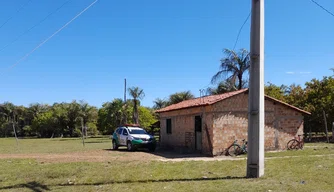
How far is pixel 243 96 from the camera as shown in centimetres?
2014

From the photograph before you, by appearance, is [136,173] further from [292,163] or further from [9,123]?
[9,123]

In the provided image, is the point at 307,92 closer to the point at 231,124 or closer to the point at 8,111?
the point at 231,124

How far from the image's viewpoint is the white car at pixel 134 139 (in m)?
23.3

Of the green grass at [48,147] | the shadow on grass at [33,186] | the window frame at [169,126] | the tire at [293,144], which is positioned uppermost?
the window frame at [169,126]

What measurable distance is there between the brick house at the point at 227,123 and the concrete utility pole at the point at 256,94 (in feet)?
28.0

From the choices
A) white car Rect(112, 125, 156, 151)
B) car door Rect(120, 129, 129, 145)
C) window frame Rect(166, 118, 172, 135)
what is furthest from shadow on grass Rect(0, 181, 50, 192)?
window frame Rect(166, 118, 172, 135)

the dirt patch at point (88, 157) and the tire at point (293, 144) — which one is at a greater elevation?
the tire at point (293, 144)

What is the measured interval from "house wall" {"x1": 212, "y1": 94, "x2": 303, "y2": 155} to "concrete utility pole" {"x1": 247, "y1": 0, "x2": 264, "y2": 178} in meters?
8.67

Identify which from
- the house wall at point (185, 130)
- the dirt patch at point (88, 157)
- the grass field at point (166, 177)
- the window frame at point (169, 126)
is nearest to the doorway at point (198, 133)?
the house wall at point (185, 130)

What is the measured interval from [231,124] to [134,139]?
23.3 feet

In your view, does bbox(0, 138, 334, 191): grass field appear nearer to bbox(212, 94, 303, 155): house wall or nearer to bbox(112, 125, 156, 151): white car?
bbox(212, 94, 303, 155): house wall

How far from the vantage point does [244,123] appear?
65.7 feet

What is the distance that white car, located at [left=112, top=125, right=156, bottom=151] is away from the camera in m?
23.3

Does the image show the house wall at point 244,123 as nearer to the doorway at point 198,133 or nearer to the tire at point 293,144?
the tire at point 293,144
